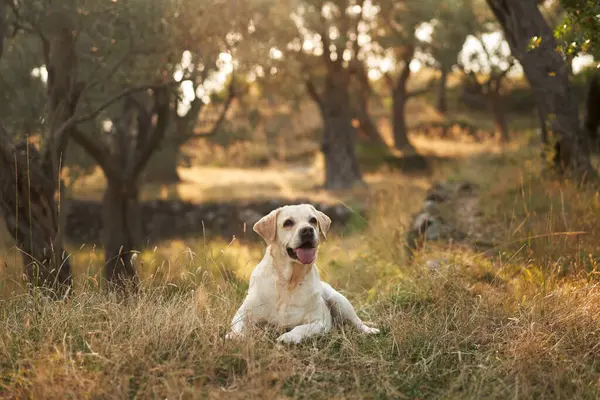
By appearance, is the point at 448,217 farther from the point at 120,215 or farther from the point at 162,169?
the point at 162,169

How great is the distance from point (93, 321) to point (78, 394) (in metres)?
1.36

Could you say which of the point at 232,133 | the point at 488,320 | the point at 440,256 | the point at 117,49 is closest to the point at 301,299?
the point at 488,320

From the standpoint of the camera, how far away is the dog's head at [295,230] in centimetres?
550

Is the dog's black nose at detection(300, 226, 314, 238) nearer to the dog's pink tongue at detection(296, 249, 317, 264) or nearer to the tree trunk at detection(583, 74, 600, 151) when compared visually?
the dog's pink tongue at detection(296, 249, 317, 264)

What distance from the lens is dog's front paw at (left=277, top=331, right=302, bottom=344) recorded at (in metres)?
5.36

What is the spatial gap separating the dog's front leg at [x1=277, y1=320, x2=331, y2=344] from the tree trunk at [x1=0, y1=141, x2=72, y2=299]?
4.41 metres

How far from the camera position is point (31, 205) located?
9109mm

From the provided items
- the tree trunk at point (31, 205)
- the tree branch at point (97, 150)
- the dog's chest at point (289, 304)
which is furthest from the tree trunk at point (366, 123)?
the dog's chest at point (289, 304)

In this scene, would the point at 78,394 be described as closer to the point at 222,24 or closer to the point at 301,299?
the point at 301,299

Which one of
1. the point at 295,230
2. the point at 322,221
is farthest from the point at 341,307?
the point at 295,230

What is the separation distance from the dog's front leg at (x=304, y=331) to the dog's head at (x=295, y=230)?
537 millimetres

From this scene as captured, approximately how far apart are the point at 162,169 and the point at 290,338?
2399 centimetres

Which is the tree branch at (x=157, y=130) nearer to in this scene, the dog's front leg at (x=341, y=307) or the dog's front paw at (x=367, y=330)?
the dog's front leg at (x=341, y=307)

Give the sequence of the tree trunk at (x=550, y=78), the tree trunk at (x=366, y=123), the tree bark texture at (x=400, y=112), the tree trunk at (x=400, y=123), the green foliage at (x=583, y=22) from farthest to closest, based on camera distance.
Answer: the tree trunk at (x=366, y=123)
the tree trunk at (x=400, y=123)
the tree bark texture at (x=400, y=112)
the tree trunk at (x=550, y=78)
the green foliage at (x=583, y=22)
